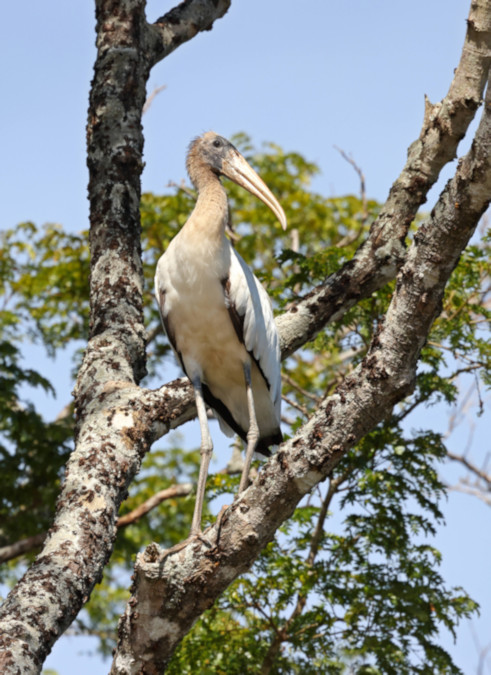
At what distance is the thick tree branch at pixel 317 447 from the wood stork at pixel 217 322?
0.83 m

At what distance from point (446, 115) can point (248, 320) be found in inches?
51.6

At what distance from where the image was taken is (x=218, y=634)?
15.7 ft

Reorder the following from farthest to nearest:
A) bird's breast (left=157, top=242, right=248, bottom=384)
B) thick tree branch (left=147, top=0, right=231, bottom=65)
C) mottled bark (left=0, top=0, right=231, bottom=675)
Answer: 1. thick tree branch (left=147, top=0, right=231, bottom=65)
2. bird's breast (left=157, top=242, right=248, bottom=384)
3. mottled bark (left=0, top=0, right=231, bottom=675)

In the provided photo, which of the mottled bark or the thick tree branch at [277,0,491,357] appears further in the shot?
the thick tree branch at [277,0,491,357]

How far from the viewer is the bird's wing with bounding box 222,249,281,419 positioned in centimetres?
431

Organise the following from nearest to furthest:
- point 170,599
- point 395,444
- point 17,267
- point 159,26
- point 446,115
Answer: point 170,599 → point 446,115 → point 395,444 → point 159,26 → point 17,267

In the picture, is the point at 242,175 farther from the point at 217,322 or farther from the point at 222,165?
the point at 217,322

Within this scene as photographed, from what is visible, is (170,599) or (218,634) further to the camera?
(218,634)

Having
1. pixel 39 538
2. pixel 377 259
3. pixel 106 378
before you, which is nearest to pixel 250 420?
pixel 106 378

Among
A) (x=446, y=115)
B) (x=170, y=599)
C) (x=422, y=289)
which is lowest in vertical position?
(x=170, y=599)

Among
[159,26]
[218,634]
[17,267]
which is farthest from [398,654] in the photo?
[17,267]

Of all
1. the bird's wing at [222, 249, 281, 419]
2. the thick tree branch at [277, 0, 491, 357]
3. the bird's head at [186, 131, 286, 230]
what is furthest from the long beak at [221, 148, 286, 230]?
the thick tree branch at [277, 0, 491, 357]

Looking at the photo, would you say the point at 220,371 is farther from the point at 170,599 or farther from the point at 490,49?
the point at 490,49

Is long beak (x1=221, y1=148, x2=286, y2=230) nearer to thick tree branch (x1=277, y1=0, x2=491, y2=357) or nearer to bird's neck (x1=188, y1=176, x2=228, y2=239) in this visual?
bird's neck (x1=188, y1=176, x2=228, y2=239)
